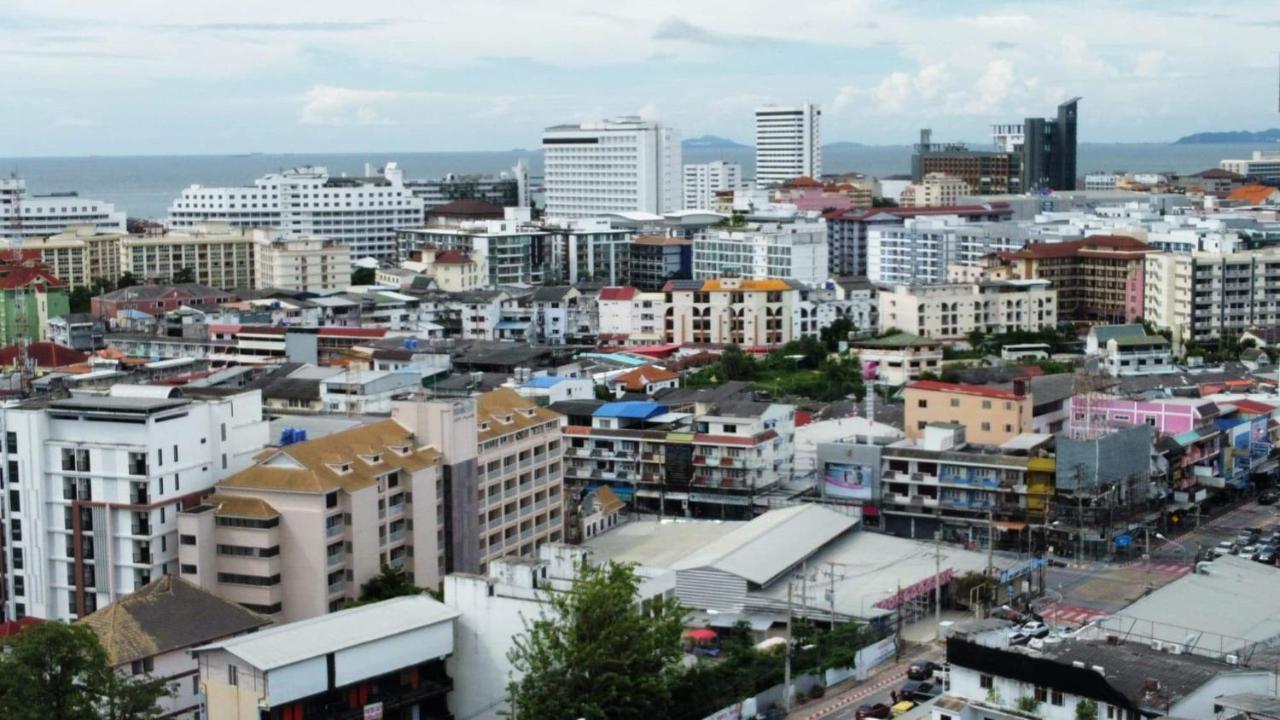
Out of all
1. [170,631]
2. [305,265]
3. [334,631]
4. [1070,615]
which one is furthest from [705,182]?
[334,631]

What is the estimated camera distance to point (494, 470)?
62.5 ft

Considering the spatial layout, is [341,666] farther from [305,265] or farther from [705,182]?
[705,182]

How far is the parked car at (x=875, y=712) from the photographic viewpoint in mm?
14680

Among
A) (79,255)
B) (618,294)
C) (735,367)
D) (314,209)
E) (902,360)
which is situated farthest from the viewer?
(314,209)

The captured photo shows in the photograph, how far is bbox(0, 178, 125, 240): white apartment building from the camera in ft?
177

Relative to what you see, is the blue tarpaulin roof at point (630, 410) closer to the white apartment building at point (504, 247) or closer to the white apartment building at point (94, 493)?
the white apartment building at point (94, 493)

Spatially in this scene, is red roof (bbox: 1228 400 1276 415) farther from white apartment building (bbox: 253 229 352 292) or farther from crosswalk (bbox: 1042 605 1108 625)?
white apartment building (bbox: 253 229 352 292)

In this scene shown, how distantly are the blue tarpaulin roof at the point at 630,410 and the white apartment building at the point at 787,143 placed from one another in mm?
53260

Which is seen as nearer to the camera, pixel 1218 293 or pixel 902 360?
pixel 902 360

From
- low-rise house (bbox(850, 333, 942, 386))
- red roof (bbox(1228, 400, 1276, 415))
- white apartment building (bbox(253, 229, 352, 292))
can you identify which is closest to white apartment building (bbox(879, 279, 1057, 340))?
low-rise house (bbox(850, 333, 942, 386))

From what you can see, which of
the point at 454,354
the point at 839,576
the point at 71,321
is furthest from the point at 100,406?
the point at 71,321

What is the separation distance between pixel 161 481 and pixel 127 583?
1.03 metres

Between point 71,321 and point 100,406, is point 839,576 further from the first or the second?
point 71,321

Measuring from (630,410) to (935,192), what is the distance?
44064 millimetres
